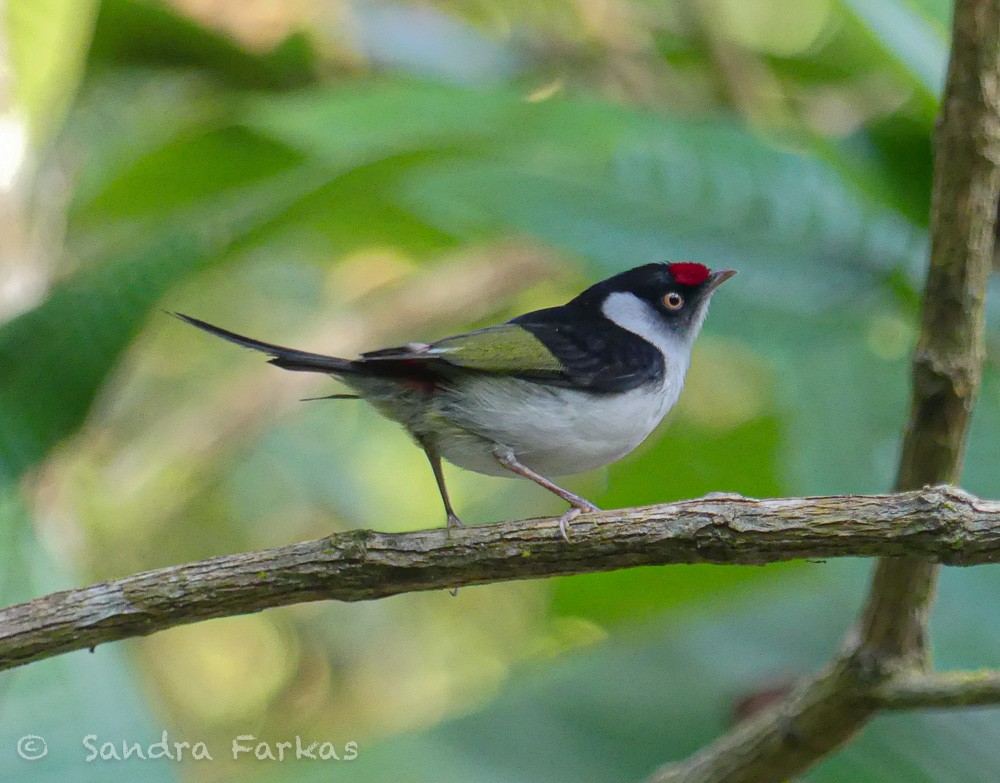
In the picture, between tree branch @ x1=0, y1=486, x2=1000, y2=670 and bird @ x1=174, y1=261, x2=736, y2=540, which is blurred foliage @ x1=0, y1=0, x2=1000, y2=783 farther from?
tree branch @ x1=0, y1=486, x2=1000, y2=670

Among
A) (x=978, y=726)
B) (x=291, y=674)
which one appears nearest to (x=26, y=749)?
(x=978, y=726)

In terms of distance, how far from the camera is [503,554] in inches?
99.9

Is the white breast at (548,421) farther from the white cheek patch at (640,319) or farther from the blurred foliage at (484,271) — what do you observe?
the blurred foliage at (484,271)

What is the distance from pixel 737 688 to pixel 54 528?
9.37ft

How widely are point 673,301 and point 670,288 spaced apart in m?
0.05

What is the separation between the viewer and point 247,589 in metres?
2.53

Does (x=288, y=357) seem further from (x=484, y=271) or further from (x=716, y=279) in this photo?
(x=484, y=271)

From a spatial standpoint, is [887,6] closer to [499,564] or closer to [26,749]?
[499,564]

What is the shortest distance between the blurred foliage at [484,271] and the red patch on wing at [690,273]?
0.78 metres

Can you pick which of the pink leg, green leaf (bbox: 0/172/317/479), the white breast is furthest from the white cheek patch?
green leaf (bbox: 0/172/317/479)

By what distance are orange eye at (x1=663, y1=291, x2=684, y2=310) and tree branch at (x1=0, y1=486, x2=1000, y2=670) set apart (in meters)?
1.13

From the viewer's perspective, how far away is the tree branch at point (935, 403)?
2.65 m

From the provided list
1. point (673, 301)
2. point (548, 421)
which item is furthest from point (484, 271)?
point (548, 421)

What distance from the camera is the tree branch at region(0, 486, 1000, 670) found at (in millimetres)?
2365
